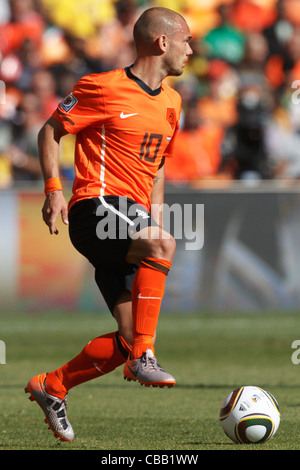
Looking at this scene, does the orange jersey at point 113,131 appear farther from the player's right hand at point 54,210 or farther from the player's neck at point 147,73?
the player's right hand at point 54,210

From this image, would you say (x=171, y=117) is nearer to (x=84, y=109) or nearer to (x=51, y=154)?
(x=84, y=109)

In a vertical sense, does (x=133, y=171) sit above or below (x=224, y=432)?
above

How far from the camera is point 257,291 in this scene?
11.2 meters

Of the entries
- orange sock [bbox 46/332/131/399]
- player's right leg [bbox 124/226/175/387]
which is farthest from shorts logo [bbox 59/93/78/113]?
orange sock [bbox 46/332/131/399]

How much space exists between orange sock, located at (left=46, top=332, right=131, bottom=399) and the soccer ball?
2.20 feet

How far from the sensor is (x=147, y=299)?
4.66 meters

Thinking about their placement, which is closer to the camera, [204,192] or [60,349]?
[60,349]

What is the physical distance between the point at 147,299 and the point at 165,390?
2752mm

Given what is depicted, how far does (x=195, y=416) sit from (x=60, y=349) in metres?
3.71

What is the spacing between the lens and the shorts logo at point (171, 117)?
16.7ft

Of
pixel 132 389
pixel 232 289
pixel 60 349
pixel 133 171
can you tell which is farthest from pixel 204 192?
pixel 133 171

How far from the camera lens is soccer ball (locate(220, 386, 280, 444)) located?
4758 millimetres

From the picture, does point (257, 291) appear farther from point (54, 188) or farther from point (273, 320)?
point (54, 188)

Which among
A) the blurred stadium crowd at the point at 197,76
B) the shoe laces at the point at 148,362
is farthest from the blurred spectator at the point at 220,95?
the shoe laces at the point at 148,362
